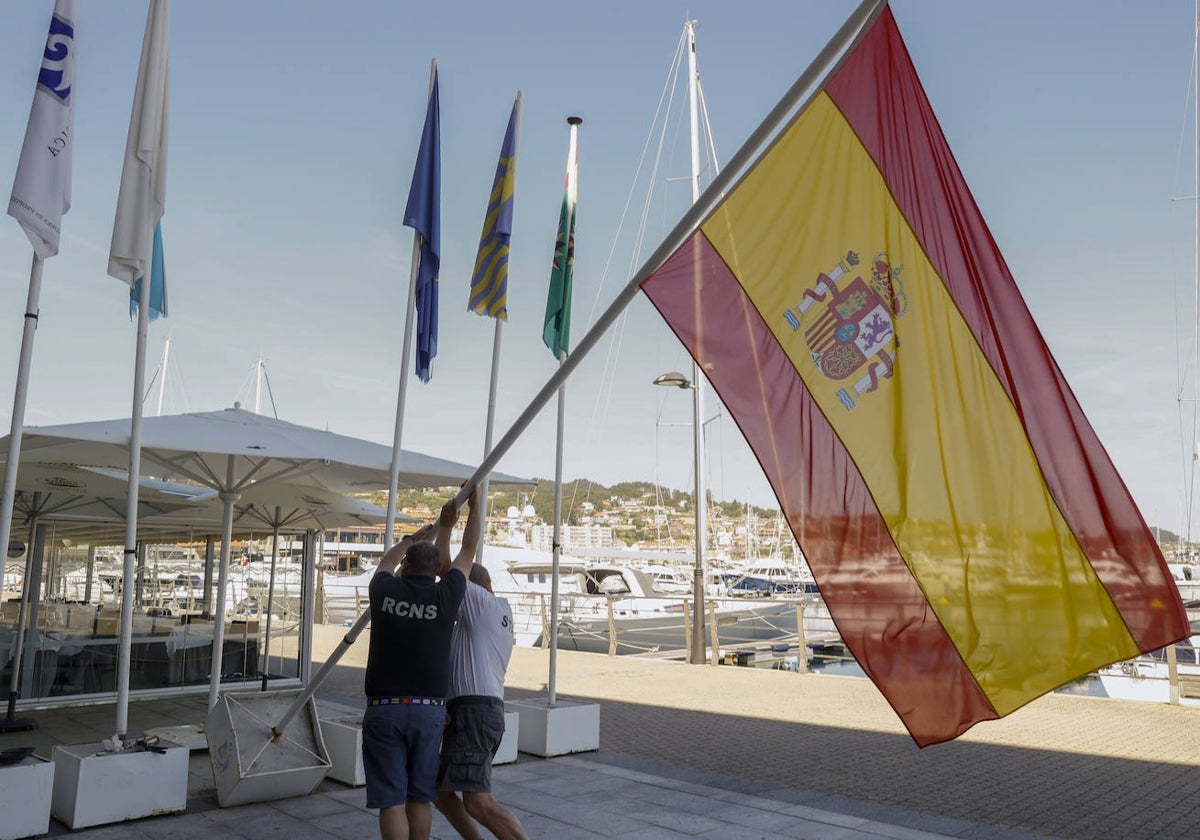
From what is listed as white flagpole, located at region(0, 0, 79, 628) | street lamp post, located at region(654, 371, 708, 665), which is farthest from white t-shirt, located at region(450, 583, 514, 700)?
street lamp post, located at region(654, 371, 708, 665)

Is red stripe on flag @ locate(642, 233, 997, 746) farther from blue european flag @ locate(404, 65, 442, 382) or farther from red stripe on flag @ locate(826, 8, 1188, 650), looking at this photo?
blue european flag @ locate(404, 65, 442, 382)

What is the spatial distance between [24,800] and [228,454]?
322 cm

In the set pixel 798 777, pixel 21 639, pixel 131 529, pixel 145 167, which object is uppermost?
pixel 145 167

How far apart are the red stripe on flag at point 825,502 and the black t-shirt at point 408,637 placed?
1.73 meters

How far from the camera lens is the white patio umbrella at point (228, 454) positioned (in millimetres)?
7449

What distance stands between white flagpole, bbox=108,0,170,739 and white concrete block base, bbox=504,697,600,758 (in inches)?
144

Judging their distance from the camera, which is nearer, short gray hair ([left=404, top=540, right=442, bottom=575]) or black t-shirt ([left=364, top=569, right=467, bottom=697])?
black t-shirt ([left=364, top=569, right=467, bottom=697])

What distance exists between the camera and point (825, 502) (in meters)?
4.16

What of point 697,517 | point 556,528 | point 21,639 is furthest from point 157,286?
point 697,517

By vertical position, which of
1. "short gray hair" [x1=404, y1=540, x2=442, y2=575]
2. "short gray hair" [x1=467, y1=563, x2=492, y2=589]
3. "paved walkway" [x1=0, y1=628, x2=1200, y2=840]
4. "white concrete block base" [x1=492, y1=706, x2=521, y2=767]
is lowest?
"paved walkway" [x1=0, y1=628, x2=1200, y2=840]

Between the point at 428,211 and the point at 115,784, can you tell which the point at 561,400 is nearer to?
the point at 428,211

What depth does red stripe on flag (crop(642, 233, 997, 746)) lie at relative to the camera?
3879 millimetres

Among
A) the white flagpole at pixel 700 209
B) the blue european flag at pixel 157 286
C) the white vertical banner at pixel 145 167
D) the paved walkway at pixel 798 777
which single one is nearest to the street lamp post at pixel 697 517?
the paved walkway at pixel 798 777

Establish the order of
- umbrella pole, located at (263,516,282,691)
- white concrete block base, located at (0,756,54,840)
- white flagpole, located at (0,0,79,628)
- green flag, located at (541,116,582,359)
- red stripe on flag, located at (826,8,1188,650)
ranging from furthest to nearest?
umbrella pole, located at (263,516,282,691) → green flag, located at (541,116,582,359) → white flagpole, located at (0,0,79,628) → white concrete block base, located at (0,756,54,840) → red stripe on flag, located at (826,8,1188,650)
